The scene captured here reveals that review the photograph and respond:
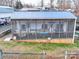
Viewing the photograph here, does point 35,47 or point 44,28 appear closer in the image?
point 35,47

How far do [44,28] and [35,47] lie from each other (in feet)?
11.1

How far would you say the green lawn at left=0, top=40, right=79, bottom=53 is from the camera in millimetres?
16578

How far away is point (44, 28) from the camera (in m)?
20.3

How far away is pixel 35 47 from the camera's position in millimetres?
17562

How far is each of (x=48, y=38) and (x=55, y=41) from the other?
80 centimetres

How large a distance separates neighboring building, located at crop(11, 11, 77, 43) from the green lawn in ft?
3.34

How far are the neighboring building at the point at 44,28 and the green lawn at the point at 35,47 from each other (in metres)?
1.02

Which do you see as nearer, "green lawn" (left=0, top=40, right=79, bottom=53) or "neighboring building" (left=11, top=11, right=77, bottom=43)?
"green lawn" (left=0, top=40, right=79, bottom=53)

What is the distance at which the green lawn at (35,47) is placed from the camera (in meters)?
16.6

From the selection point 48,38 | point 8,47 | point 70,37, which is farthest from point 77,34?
point 8,47

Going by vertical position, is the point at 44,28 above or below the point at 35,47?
above

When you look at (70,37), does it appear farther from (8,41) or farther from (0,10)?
(0,10)

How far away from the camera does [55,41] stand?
1988cm

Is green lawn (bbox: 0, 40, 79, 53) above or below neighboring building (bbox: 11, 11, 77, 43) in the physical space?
below
